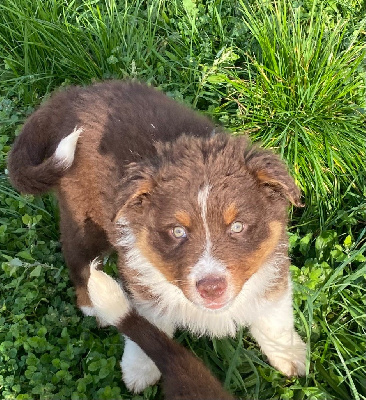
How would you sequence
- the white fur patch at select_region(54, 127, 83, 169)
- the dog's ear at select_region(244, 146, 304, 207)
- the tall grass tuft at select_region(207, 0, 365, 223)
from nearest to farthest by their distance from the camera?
the dog's ear at select_region(244, 146, 304, 207), the white fur patch at select_region(54, 127, 83, 169), the tall grass tuft at select_region(207, 0, 365, 223)

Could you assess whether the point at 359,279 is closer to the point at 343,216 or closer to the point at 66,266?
the point at 343,216

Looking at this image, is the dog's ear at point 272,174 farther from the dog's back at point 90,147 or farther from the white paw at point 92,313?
the white paw at point 92,313

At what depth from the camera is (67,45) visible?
5191mm

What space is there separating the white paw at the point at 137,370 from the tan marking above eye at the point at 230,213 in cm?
127

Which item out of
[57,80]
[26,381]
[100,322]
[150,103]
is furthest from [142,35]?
[26,381]

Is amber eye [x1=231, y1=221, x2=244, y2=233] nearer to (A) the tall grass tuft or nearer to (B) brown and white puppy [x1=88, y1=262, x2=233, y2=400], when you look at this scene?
(B) brown and white puppy [x1=88, y1=262, x2=233, y2=400]

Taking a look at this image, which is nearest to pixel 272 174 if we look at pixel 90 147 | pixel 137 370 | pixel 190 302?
pixel 190 302

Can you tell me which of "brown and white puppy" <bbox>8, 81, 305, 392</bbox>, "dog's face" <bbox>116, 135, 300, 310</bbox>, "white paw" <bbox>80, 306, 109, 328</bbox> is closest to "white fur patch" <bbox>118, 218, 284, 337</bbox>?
"brown and white puppy" <bbox>8, 81, 305, 392</bbox>

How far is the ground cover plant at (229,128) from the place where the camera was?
361 centimetres

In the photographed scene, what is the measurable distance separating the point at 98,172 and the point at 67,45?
216 centimetres

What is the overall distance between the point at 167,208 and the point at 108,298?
0.62m

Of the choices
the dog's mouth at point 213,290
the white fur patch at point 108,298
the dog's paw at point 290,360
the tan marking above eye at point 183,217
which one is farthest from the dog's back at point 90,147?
the dog's paw at point 290,360

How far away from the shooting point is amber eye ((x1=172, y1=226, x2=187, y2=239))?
111 inches

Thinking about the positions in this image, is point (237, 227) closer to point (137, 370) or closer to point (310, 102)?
point (137, 370)
